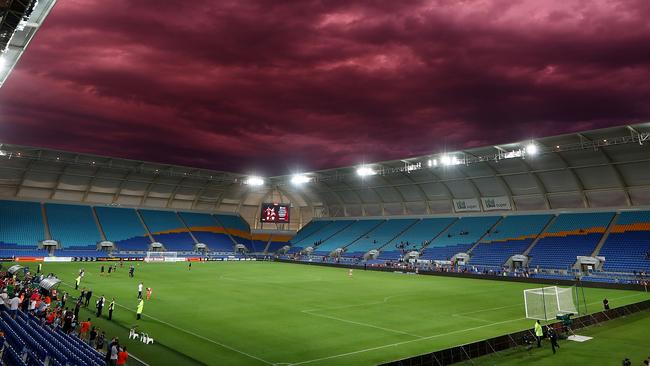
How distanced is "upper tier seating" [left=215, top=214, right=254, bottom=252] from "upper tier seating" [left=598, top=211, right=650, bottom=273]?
65432 mm

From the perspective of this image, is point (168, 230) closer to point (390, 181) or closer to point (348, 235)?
point (348, 235)

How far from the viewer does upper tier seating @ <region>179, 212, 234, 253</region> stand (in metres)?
82.8

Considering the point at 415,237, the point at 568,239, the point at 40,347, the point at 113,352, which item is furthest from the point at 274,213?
the point at 40,347

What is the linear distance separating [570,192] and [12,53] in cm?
6206

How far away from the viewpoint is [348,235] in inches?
3201

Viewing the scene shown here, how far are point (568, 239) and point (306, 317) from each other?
42490 mm

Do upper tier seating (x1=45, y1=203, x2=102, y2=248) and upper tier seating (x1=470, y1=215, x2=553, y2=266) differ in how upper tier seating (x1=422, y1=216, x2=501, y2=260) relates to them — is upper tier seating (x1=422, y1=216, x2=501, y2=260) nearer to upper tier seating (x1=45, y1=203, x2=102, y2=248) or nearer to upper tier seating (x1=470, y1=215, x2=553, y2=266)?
upper tier seating (x1=470, y1=215, x2=553, y2=266)

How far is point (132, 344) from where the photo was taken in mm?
19031

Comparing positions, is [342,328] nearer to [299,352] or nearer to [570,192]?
[299,352]

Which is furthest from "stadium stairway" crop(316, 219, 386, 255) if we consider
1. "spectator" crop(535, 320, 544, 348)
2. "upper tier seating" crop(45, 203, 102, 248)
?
"spectator" crop(535, 320, 544, 348)

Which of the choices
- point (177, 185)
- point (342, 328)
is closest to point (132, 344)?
point (342, 328)

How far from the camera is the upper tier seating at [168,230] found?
252ft

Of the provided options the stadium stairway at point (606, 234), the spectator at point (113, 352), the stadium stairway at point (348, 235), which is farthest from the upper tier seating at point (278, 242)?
the spectator at point (113, 352)

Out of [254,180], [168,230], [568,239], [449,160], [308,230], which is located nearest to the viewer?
[568,239]
